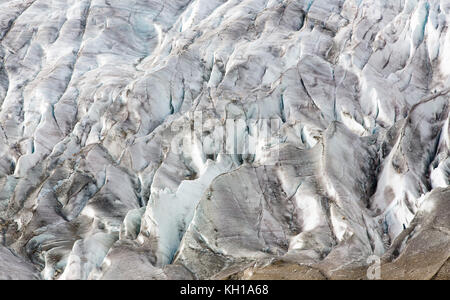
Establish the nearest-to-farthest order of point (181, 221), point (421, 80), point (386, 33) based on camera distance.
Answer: point (181, 221), point (421, 80), point (386, 33)

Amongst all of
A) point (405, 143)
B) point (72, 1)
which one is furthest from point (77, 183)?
point (72, 1)

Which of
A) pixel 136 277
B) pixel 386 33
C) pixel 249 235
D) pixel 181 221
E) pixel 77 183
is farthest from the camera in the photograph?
pixel 386 33

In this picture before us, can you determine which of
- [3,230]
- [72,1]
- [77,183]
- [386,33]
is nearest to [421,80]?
[386,33]

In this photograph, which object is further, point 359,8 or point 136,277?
point 359,8

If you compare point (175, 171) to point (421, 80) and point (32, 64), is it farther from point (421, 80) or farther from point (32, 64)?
point (32, 64)

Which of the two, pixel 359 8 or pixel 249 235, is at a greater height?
pixel 359 8

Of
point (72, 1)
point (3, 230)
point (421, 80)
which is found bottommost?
point (3, 230)
